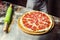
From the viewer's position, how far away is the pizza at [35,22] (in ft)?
3.16

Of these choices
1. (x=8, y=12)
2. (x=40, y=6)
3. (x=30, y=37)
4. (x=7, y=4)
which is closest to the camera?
(x=30, y=37)

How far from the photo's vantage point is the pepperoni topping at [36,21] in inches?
39.0

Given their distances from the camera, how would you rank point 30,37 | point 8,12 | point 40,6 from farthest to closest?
point 40,6
point 8,12
point 30,37

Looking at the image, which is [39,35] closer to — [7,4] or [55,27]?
[55,27]

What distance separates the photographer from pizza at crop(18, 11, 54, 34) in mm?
962

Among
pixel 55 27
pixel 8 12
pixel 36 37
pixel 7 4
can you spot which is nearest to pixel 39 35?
pixel 36 37

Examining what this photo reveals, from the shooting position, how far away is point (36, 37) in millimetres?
935

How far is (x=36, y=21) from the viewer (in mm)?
1028

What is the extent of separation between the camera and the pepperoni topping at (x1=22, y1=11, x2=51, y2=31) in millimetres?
991

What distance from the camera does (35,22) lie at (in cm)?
102

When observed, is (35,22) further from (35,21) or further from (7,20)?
(7,20)

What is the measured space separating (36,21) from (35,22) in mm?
12

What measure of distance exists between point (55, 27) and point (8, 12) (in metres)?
0.34

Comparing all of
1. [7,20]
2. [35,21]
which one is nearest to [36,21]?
[35,21]
